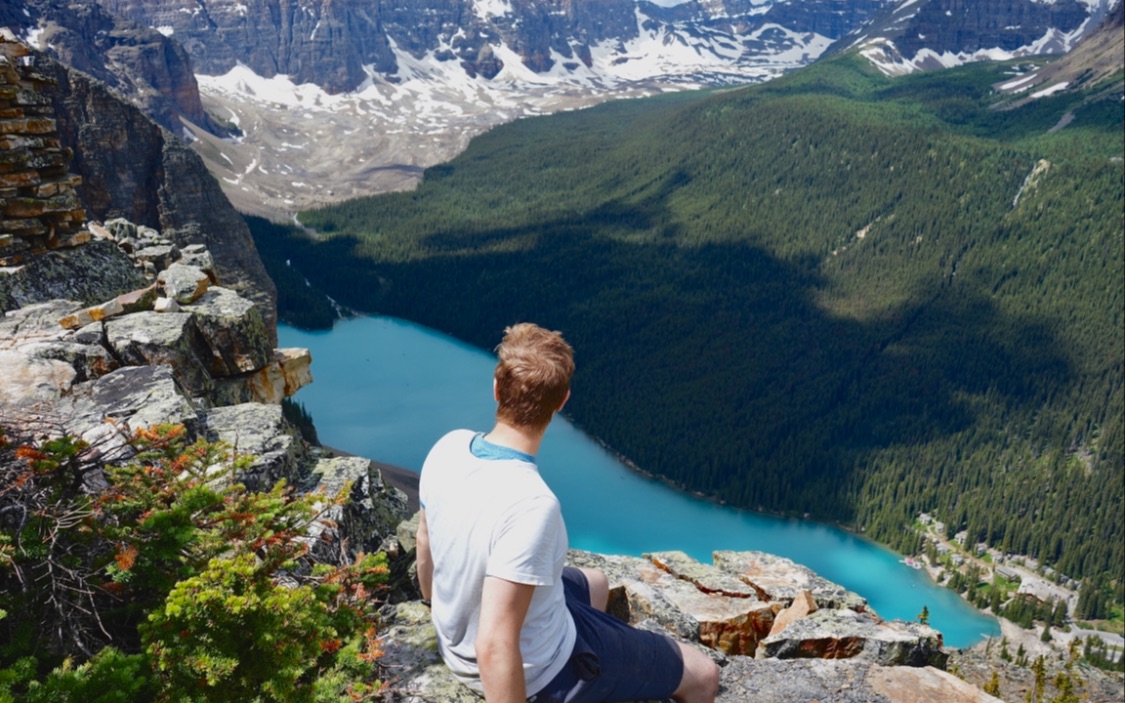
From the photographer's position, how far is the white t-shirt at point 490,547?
196 inches

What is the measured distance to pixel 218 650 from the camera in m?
5.89

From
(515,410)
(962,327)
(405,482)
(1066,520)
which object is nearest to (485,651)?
(515,410)

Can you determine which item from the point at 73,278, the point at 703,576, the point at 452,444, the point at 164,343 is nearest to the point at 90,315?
the point at 164,343

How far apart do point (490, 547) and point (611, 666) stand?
1.76 m

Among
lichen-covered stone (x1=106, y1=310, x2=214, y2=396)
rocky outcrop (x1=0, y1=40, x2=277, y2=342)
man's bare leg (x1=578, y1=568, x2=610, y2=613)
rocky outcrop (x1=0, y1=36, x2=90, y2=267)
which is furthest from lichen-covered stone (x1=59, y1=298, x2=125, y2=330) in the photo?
rocky outcrop (x1=0, y1=40, x2=277, y2=342)

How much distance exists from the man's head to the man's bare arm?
142 centimetres

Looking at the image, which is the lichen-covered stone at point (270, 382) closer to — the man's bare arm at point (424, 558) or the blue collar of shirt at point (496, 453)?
the man's bare arm at point (424, 558)

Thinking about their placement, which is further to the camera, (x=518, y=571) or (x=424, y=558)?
(x=424, y=558)

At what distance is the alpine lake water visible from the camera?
56844 millimetres

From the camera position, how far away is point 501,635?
4.91 meters

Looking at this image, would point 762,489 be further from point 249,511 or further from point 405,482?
point 249,511

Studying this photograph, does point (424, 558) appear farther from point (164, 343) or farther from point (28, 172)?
point (28, 172)

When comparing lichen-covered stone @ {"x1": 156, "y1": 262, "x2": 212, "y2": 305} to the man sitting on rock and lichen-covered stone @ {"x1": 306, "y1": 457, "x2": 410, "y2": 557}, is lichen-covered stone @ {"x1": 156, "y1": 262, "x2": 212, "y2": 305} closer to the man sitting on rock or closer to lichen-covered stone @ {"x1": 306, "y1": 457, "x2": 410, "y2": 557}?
lichen-covered stone @ {"x1": 306, "y1": 457, "x2": 410, "y2": 557}

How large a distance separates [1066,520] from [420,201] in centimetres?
12001
